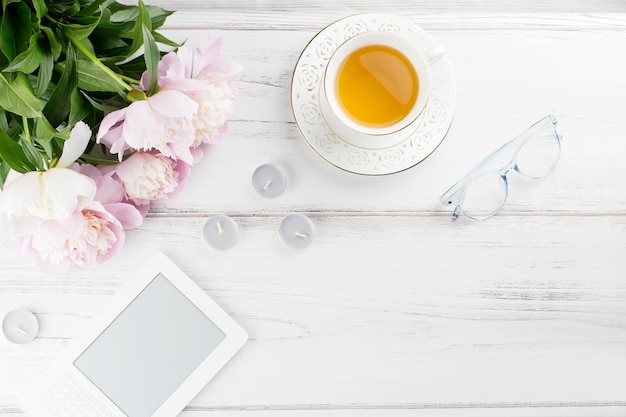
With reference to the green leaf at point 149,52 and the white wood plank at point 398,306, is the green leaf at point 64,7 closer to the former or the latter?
the green leaf at point 149,52

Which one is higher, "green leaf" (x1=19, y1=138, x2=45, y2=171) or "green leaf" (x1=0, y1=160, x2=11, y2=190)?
"green leaf" (x1=19, y1=138, x2=45, y2=171)

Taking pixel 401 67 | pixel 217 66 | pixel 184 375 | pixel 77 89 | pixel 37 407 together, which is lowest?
pixel 37 407

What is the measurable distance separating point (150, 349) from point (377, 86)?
1.42 ft

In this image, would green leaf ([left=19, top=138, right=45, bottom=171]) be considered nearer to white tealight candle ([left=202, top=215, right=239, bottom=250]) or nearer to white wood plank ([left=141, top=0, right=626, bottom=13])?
white tealight candle ([left=202, top=215, right=239, bottom=250])

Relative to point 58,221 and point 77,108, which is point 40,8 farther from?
point 58,221

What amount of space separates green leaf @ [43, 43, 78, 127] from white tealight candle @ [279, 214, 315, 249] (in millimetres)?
291

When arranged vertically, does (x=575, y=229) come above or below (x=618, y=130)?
below

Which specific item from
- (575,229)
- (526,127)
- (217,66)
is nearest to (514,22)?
(526,127)

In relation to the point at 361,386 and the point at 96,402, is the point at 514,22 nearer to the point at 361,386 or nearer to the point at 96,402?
the point at 361,386

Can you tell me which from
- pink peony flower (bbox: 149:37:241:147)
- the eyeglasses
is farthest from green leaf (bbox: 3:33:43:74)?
the eyeglasses

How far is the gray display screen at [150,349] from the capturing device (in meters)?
0.72

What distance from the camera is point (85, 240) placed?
62cm

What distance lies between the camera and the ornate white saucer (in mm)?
706

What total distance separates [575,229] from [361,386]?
0.34 m
